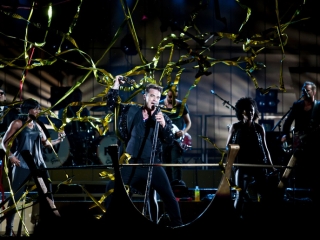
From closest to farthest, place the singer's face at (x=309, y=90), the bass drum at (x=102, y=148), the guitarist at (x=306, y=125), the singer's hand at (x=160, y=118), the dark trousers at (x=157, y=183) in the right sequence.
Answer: the dark trousers at (x=157, y=183) < the singer's hand at (x=160, y=118) < the guitarist at (x=306, y=125) < the singer's face at (x=309, y=90) < the bass drum at (x=102, y=148)

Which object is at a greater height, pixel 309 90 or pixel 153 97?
pixel 309 90

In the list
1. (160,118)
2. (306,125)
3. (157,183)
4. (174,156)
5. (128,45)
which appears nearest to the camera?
(157,183)

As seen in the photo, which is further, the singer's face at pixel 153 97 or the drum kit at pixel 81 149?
the drum kit at pixel 81 149

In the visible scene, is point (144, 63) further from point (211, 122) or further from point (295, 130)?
point (211, 122)

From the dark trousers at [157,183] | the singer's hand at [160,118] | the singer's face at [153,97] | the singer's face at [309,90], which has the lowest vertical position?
the dark trousers at [157,183]

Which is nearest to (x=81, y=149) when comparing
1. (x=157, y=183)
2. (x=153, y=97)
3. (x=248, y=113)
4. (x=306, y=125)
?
(x=306, y=125)

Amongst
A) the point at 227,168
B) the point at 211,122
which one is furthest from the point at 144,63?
the point at 211,122

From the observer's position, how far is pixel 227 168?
2131mm

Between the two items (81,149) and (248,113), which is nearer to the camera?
(248,113)

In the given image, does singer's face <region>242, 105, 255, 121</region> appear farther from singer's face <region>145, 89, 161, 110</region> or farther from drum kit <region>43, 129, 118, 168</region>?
drum kit <region>43, 129, 118, 168</region>

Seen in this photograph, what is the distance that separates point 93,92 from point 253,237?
32.7ft

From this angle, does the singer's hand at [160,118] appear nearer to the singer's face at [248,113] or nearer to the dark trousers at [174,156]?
the singer's face at [248,113]

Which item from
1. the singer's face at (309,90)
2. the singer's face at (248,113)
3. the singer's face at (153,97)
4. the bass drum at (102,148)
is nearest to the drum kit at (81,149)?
the bass drum at (102,148)

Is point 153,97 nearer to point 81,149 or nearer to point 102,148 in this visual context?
point 102,148
